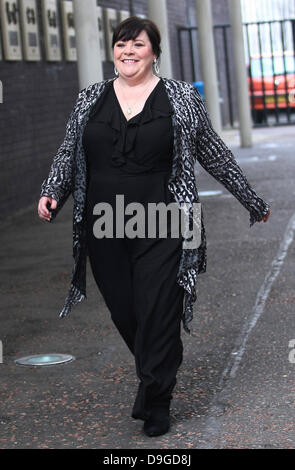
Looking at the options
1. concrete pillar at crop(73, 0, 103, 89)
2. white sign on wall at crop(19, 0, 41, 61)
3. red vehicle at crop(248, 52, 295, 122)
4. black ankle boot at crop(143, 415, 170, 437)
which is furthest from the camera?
red vehicle at crop(248, 52, 295, 122)

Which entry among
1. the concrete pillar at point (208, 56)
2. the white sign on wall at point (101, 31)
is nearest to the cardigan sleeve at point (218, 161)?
the white sign on wall at point (101, 31)

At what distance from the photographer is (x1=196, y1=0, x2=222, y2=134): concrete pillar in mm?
18859

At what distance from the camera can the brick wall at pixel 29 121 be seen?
41.0 ft

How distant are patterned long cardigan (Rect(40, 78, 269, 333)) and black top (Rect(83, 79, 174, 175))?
0.11 feet

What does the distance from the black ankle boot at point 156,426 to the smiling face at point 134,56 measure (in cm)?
143

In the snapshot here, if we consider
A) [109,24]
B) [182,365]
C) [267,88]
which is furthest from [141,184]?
[267,88]

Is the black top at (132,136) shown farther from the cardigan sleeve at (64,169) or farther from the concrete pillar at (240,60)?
the concrete pillar at (240,60)

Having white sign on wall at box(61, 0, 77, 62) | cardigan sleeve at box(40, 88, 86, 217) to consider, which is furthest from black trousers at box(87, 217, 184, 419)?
white sign on wall at box(61, 0, 77, 62)

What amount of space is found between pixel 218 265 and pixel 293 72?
64.5ft

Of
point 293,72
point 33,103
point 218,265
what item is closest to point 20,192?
point 33,103

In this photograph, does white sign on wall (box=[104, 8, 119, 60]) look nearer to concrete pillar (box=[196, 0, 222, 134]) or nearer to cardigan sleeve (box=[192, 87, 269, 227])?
concrete pillar (box=[196, 0, 222, 134])

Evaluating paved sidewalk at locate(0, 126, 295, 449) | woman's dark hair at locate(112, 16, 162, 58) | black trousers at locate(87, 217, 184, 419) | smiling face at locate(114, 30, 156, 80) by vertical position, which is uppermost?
woman's dark hair at locate(112, 16, 162, 58)

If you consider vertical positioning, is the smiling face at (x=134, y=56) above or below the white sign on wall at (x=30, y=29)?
below
